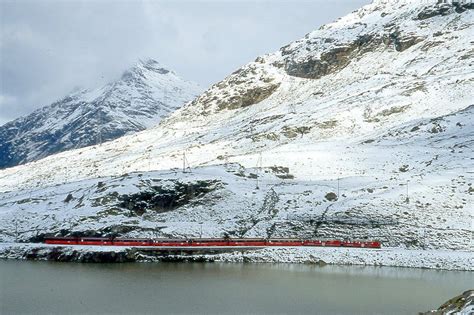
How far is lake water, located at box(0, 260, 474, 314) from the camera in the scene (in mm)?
42062

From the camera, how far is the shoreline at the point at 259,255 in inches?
2650

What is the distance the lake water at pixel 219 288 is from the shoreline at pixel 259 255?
2139 millimetres

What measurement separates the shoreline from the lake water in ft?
7.02

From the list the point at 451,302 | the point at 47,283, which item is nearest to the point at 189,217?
the point at 47,283

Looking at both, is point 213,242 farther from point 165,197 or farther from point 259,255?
point 165,197

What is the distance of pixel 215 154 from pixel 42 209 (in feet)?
225

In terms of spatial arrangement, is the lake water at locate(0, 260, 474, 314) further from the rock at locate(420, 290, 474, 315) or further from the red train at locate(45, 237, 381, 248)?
the rock at locate(420, 290, 474, 315)

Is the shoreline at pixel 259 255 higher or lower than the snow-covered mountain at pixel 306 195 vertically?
lower

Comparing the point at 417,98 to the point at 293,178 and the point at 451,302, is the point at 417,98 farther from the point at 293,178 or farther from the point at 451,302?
the point at 451,302

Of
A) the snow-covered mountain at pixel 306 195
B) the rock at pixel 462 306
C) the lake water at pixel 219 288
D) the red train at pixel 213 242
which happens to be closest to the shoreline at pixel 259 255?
the red train at pixel 213 242

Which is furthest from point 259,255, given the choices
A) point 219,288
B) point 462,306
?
point 462,306

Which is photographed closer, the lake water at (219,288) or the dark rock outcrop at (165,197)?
the lake water at (219,288)

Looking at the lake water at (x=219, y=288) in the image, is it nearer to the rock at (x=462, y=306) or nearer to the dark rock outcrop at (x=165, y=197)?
the rock at (x=462, y=306)

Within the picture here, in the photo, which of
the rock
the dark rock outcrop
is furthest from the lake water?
the dark rock outcrop
